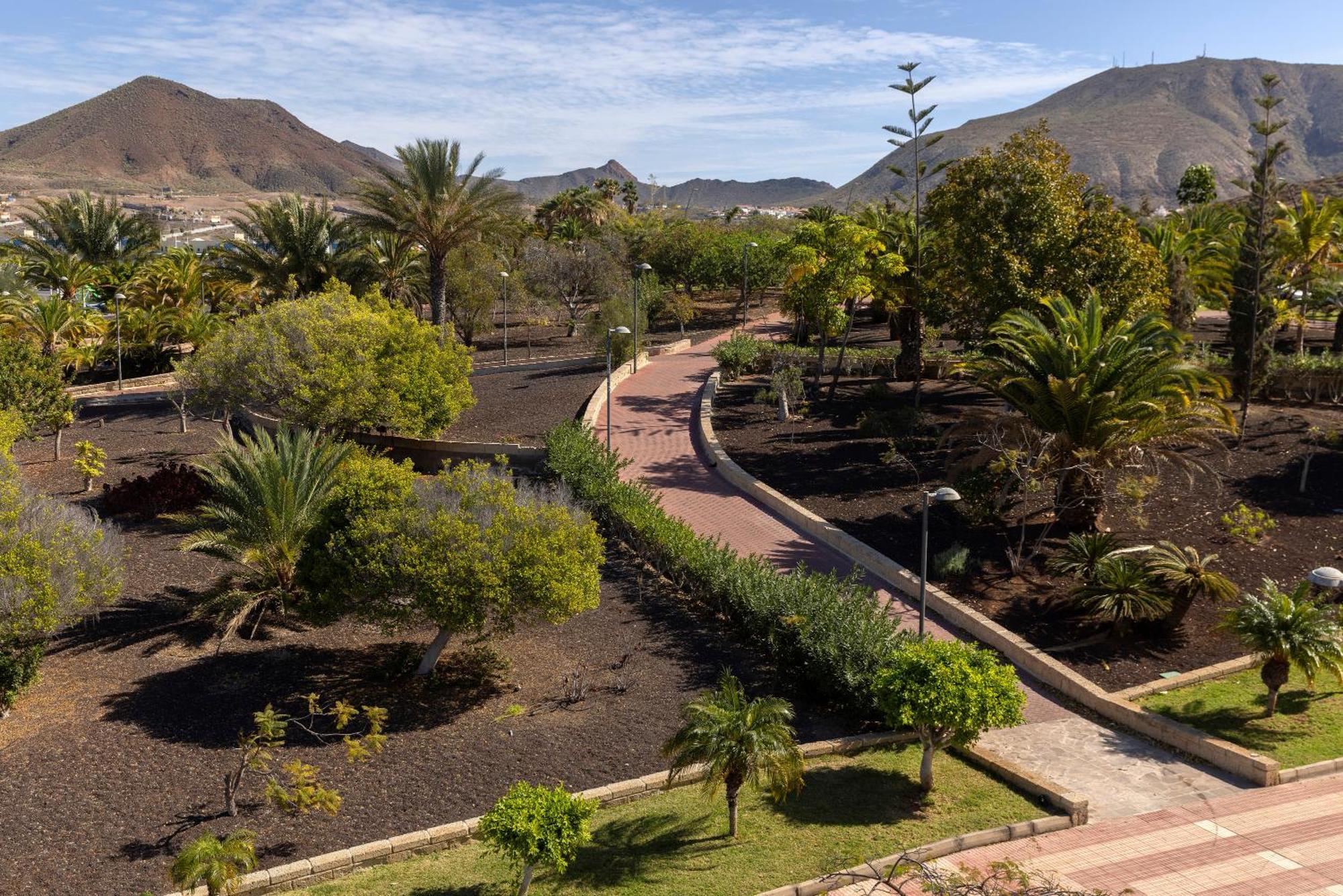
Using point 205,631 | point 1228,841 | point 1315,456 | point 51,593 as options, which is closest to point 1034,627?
point 1228,841

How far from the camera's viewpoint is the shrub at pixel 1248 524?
17250 millimetres

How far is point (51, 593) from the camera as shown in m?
12.2

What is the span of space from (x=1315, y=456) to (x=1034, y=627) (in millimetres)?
11069

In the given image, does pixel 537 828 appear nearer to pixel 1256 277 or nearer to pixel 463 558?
pixel 463 558

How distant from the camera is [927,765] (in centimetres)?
1077

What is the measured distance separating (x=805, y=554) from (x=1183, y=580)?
20.5 ft

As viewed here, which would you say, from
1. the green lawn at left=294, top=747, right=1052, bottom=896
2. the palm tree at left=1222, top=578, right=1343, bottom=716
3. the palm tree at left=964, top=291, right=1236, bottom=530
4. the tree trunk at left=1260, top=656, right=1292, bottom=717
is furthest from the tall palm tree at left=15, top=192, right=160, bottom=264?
the tree trunk at left=1260, top=656, right=1292, bottom=717

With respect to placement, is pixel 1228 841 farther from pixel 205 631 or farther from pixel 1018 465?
pixel 205 631

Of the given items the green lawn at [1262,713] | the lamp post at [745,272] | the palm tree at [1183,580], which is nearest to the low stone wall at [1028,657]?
the green lawn at [1262,713]

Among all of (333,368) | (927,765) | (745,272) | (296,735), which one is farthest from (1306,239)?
(296,735)

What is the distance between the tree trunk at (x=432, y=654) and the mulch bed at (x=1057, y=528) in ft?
26.7

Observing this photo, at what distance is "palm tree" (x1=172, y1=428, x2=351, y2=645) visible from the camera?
14875 mm

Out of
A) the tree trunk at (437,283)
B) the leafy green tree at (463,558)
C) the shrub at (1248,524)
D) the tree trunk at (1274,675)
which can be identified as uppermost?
the tree trunk at (437,283)

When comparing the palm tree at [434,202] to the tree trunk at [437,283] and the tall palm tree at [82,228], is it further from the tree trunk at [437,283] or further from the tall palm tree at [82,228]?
the tall palm tree at [82,228]
